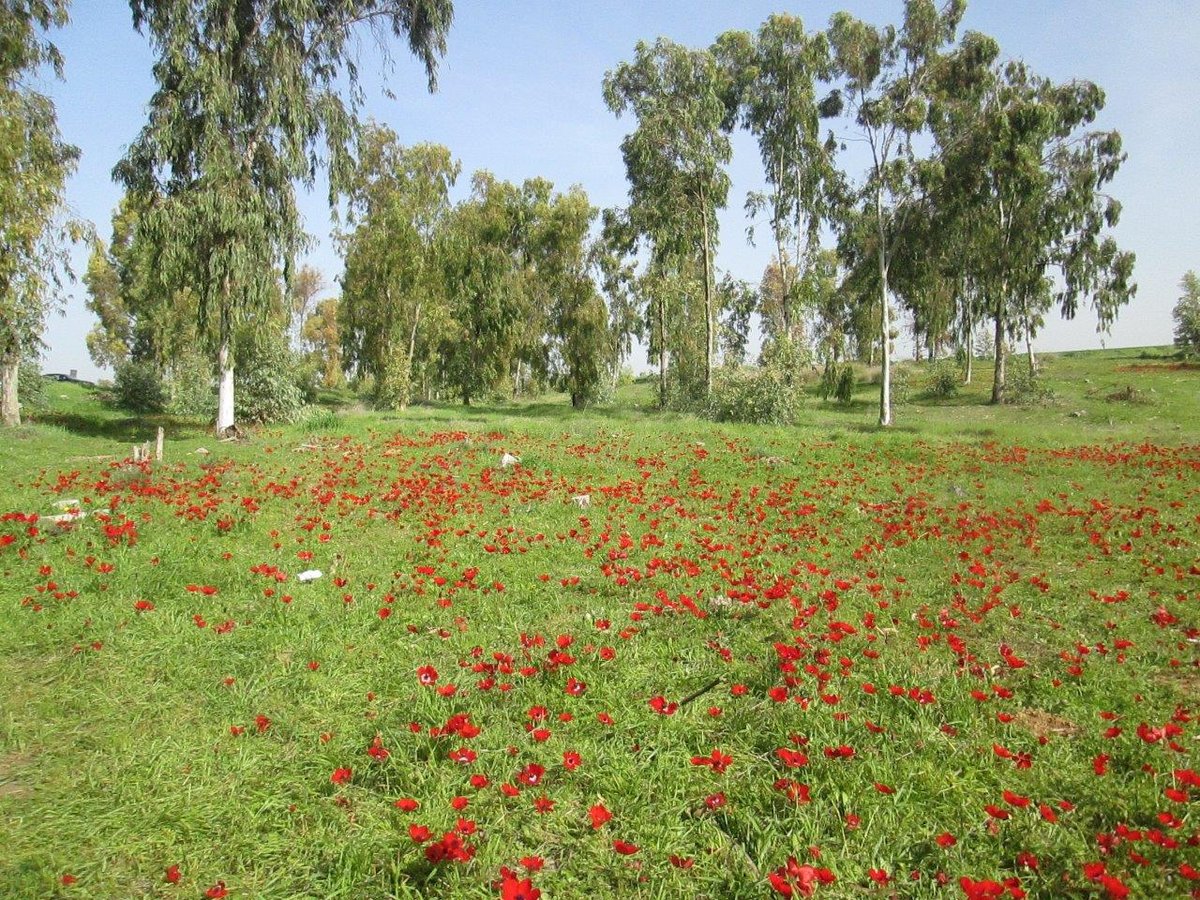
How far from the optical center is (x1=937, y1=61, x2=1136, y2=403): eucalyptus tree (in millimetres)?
23438

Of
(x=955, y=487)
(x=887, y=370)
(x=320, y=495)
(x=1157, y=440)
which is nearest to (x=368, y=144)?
(x=887, y=370)

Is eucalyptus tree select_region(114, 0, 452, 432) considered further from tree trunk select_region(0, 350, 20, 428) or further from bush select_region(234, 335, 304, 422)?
tree trunk select_region(0, 350, 20, 428)

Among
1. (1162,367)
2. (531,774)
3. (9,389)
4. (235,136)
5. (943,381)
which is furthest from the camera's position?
(1162,367)

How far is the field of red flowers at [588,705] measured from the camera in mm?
2859

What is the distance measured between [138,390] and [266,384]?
15.5m

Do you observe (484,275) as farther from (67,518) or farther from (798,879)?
(798,879)

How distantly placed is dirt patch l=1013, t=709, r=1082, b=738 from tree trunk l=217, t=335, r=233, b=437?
18.6 m

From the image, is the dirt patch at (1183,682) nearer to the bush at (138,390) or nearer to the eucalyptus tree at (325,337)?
the bush at (138,390)

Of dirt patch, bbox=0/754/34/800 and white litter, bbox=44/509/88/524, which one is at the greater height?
white litter, bbox=44/509/88/524

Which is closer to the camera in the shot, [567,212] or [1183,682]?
[1183,682]

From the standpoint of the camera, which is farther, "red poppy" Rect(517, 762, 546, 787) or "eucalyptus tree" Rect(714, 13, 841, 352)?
"eucalyptus tree" Rect(714, 13, 841, 352)

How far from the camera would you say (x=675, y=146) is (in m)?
24.8

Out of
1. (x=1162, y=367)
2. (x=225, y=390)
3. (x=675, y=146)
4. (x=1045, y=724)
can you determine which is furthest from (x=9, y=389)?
(x=1162, y=367)

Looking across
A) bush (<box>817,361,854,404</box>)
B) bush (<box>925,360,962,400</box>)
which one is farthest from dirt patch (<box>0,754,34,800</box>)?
bush (<box>925,360,962,400</box>)
